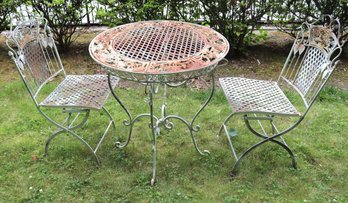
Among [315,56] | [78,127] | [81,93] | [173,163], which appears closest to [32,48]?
[81,93]

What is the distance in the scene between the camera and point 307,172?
317 centimetres

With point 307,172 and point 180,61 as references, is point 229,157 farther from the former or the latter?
point 180,61

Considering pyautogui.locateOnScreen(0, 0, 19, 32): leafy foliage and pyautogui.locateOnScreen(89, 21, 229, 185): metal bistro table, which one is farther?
pyautogui.locateOnScreen(0, 0, 19, 32): leafy foliage

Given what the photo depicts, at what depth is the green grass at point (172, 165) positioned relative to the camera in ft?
9.68

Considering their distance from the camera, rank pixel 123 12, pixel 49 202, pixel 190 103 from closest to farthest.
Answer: pixel 49 202 < pixel 190 103 < pixel 123 12

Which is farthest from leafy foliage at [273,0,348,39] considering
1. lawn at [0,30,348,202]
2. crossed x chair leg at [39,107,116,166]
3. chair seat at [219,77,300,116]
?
crossed x chair leg at [39,107,116,166]

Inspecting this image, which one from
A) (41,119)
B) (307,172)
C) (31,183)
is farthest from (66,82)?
(307,172)

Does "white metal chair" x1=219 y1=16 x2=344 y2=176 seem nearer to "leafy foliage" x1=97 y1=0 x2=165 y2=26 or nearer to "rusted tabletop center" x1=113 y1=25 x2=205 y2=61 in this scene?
"rusted tabletop center" x1=113 y1=25 x2=205 y2=61

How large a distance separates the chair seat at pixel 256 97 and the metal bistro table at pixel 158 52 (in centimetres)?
26

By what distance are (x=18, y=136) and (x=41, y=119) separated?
1.02ft

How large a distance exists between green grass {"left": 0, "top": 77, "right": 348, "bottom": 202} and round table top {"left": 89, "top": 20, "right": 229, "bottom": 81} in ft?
3.09

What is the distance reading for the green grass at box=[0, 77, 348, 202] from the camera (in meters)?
2.95

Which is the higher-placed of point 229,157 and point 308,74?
point 308,74

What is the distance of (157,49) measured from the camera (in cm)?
292
